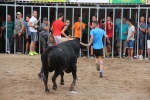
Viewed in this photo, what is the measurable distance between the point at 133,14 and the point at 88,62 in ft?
13.0

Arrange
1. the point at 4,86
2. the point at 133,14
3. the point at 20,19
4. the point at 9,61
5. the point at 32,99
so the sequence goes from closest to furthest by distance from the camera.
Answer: the point at 32,99, the point at 4,86, the point at 9,61, the point at 20,19, the point at 133,14

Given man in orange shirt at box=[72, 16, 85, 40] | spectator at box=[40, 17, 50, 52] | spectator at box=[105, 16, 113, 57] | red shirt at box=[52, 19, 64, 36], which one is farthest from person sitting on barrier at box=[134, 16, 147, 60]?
spectator at box=[40, 17, 50, 52]

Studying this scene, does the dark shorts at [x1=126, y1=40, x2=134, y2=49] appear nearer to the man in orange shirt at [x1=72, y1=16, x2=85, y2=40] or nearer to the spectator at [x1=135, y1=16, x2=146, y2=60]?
the spectator at [x1=135, y1=16, x2=146, y2=60]

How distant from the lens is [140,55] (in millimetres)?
16781

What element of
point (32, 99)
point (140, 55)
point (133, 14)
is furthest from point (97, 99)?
point (133, 14)

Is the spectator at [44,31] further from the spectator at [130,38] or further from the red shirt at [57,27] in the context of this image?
the spectator at [130,38]

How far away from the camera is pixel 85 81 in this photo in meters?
11.4

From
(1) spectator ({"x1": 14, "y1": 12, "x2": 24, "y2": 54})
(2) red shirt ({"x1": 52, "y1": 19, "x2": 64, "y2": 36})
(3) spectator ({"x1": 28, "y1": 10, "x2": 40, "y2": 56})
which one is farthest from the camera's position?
(1) spectator ({"x1": 14, "y1": 12, "x2": 24, "y2": 54})

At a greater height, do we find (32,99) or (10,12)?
(10,12)

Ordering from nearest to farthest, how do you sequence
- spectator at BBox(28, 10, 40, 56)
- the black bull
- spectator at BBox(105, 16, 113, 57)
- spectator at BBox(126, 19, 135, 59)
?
1. the black bull
2. spectator at BBox(28, 10, 40, 56)
3. spectator at BBox(126, 19, 135, 59)
4. spectator at BBox(105, 16, 113, 57)

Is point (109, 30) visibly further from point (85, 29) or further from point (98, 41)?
point (98, 41)

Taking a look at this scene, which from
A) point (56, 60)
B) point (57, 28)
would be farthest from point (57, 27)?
point (56, 60)

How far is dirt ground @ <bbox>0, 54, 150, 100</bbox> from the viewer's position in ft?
30.7

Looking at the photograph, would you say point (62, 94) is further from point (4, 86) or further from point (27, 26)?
point (27, 26)
